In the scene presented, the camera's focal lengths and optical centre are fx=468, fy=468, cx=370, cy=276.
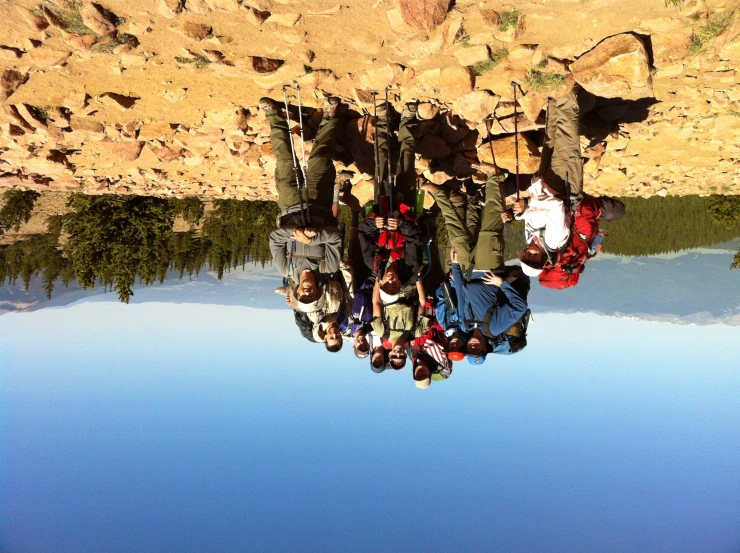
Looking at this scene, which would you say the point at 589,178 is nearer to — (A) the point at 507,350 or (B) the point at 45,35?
(A) the point at 507,350

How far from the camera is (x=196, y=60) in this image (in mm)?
6246

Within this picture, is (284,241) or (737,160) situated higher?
(737,160)

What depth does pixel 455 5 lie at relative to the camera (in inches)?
199

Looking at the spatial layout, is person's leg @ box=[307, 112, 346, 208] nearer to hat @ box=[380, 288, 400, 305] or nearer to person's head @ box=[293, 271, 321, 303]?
person's head @ box=[293, 271, 321, 303]

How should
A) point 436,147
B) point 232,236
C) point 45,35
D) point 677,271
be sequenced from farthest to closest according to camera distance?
point 677,271
point 232,236
point 436,147
point 45,35

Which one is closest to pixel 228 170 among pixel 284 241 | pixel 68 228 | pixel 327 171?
pixel 327 171

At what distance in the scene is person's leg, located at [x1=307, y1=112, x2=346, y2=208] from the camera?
7.32 meters

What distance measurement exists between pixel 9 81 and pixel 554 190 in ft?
25.0

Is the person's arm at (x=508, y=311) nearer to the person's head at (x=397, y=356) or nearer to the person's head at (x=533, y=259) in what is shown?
the person's head at (x=533, y=259)

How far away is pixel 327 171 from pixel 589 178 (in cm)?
478

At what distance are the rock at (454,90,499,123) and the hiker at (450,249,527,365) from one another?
7.75ft

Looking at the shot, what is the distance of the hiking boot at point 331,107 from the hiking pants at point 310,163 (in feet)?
0.31

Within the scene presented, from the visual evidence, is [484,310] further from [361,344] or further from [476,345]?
[361,344]

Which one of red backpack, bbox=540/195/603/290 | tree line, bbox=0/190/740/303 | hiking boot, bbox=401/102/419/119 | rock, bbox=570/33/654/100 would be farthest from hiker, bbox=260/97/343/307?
tree line, bbox=0/190/740/303
